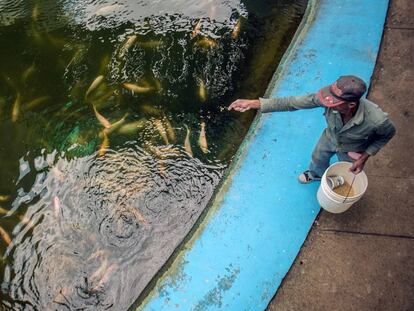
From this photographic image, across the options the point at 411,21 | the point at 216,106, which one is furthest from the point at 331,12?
the point at 216,106

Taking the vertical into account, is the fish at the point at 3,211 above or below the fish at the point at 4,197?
below

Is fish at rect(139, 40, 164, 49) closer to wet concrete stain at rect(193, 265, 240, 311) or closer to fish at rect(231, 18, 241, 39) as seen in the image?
fish at rect(231, 18, 241, 39)

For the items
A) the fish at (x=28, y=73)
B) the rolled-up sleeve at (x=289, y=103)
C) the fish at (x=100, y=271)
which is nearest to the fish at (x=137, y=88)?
the fish at (x=28, y=73)

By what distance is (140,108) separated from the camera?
5117mm

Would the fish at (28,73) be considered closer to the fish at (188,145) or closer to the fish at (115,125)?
the fish at (115,125)

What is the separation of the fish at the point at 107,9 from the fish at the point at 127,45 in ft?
2.54

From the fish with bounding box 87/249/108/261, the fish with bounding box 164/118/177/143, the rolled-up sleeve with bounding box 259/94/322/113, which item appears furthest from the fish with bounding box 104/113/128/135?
the rolled-up sleeve with bounding box 259/94/322/113

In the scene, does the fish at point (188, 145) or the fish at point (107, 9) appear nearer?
the fish at point (188, 145)

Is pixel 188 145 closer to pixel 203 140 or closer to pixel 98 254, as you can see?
pixel 203 140

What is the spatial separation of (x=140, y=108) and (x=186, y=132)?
791 millimetres

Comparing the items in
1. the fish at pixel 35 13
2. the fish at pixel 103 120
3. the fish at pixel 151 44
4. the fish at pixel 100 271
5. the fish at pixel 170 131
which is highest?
the fish at pixel 35 13

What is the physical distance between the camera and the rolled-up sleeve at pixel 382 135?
281cm

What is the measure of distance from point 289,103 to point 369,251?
161 cm

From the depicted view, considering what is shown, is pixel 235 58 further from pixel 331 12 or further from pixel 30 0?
pixel 30 0
